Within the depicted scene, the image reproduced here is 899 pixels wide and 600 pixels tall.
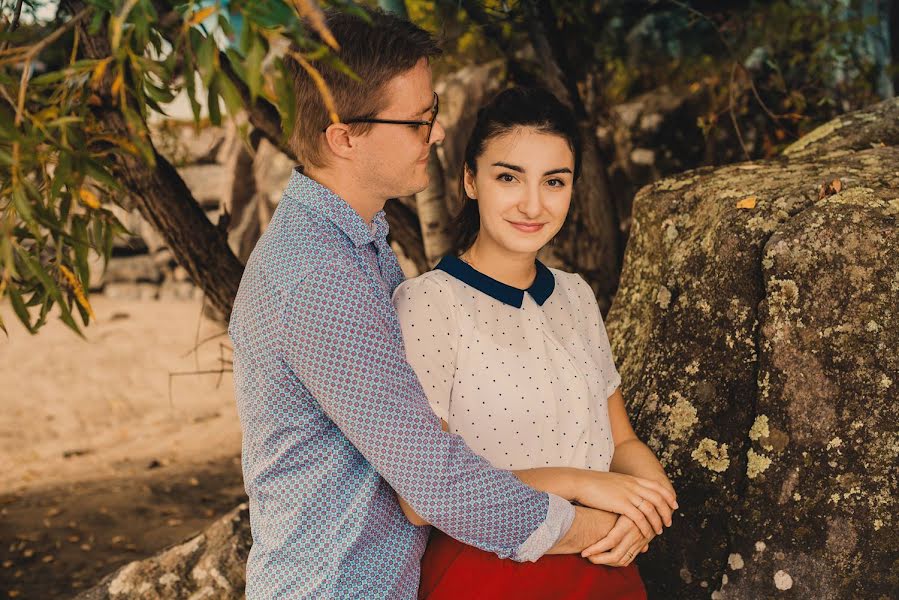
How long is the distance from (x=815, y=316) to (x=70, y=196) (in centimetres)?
186

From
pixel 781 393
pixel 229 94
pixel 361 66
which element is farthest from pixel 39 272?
pixel 781 393

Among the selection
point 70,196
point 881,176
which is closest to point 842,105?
point 881,176

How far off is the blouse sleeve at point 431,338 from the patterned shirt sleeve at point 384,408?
0.12m

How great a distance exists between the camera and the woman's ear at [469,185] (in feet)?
8.12

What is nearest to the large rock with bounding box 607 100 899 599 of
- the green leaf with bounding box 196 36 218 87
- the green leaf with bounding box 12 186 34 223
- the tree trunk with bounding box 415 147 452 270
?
the tree trunk with bounding box 415 147 452 270

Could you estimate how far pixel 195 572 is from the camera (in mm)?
3607

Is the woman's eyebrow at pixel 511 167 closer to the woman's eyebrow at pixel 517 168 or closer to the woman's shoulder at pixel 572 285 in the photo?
the woman's eyebrow at pixel 517 168

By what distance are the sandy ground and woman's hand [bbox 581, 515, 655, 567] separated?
9.04ft

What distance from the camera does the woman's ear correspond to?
8.12ft

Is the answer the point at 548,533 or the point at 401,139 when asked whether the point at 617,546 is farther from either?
the point at 401,139

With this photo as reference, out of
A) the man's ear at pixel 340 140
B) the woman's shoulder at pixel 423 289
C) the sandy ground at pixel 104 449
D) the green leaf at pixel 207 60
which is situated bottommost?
the sandy ground at pixel 104 449

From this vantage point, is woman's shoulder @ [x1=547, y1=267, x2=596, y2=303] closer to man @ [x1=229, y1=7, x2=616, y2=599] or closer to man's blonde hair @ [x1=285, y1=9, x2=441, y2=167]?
man @ [x1=229, y1=7, x2=616, y2=599]

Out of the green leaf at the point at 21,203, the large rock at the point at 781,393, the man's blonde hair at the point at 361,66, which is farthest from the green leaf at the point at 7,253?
the large rock at the point at 781,393

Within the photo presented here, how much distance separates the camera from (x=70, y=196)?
196cm
